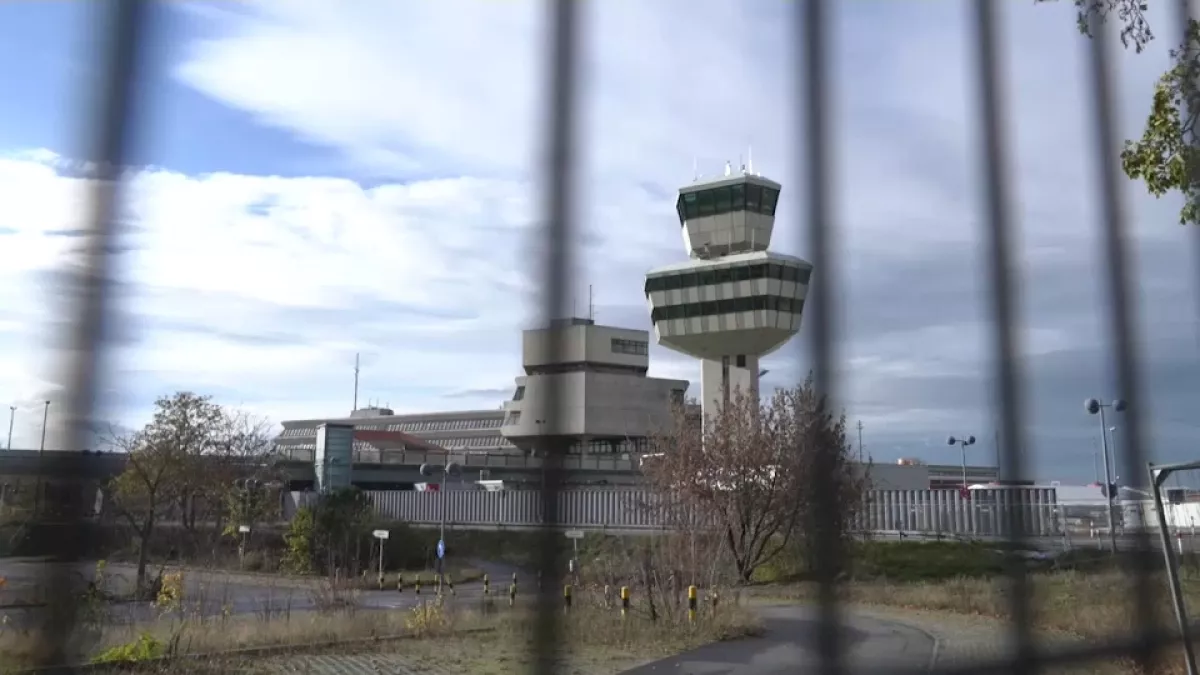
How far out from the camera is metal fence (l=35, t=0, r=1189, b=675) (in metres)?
0.99

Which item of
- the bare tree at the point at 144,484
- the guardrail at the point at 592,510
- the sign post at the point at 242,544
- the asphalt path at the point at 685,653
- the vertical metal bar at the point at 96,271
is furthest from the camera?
the sign post at the point at 242,544

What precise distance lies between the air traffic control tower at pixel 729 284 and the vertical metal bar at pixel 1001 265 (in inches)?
16.5

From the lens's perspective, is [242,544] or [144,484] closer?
[144,484]

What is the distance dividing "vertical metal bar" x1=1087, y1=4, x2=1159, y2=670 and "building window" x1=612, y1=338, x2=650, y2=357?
1.16 meters

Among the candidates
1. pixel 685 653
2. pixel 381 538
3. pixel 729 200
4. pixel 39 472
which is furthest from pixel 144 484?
pixel 381 538

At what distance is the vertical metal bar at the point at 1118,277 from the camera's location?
2223mm

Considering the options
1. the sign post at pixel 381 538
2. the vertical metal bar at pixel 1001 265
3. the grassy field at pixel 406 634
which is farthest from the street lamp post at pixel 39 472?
the sign post at pixel 381 538

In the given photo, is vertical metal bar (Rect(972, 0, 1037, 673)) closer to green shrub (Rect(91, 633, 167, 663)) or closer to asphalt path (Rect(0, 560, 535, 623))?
asphalt path (Rect(0, 560, 535, 623))

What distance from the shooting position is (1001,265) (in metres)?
1.88

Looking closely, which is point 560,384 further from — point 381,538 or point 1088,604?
point 381,538

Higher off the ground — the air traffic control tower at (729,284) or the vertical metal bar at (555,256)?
the air traffic control tower at (729,284)

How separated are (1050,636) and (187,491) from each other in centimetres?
209

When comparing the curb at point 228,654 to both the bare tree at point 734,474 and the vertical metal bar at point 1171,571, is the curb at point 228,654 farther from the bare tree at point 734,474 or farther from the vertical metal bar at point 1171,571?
the vertical metal bar at point 1171,571

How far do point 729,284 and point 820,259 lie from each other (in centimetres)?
1125
